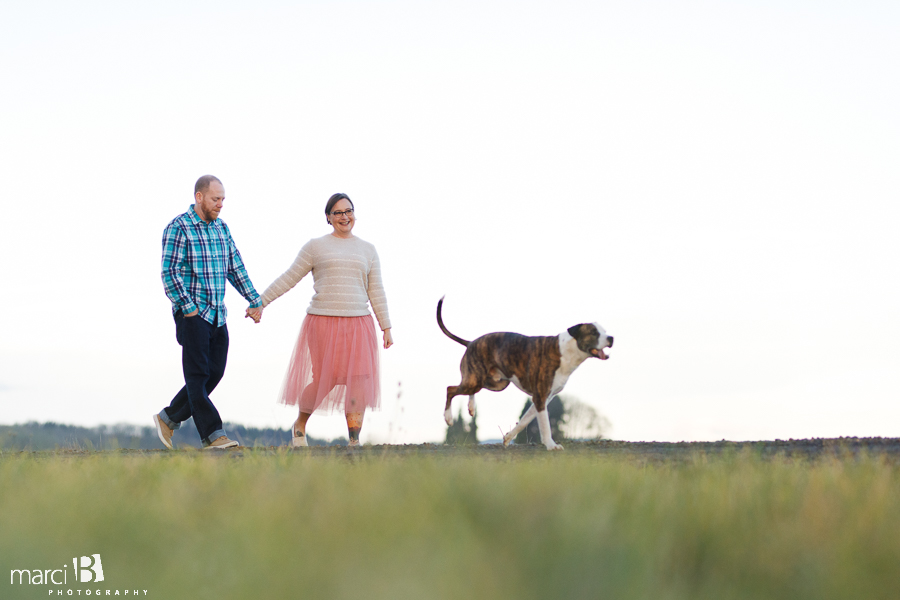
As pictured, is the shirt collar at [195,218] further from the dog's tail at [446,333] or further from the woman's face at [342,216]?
the dog's tail at [446,333]

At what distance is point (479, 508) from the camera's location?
11.1 ft

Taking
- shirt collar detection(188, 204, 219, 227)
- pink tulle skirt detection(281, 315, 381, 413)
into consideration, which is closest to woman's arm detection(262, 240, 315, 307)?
pink tulle skirt detection(281, 315, 381, 413)

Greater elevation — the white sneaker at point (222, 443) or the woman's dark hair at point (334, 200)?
the woman's dark hair at point (334, 200)

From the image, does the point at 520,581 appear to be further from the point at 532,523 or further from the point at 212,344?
the point at 212,344

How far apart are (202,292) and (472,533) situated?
6047 mm

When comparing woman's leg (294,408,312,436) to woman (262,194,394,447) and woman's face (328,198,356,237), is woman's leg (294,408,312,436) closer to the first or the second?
woman (262,194,394,447)

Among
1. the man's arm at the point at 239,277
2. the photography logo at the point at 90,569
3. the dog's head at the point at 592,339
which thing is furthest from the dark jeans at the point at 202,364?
the photography logo at the point at 90,569

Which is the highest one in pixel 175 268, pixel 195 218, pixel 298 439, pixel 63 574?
pixel 195 218

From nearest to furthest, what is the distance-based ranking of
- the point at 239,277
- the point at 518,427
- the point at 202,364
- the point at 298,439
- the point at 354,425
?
the point at 202,364 → the point at 518,427 → the point at 239,277 → the point at 354,425 → the point at 298,439

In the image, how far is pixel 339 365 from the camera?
9.05 metres

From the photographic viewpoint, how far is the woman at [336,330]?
9039 millimetres

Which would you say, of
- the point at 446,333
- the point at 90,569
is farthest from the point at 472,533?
the point at 446,333

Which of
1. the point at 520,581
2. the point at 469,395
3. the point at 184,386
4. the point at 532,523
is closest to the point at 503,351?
the point at 469,395

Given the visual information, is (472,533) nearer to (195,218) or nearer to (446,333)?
(195,218)
